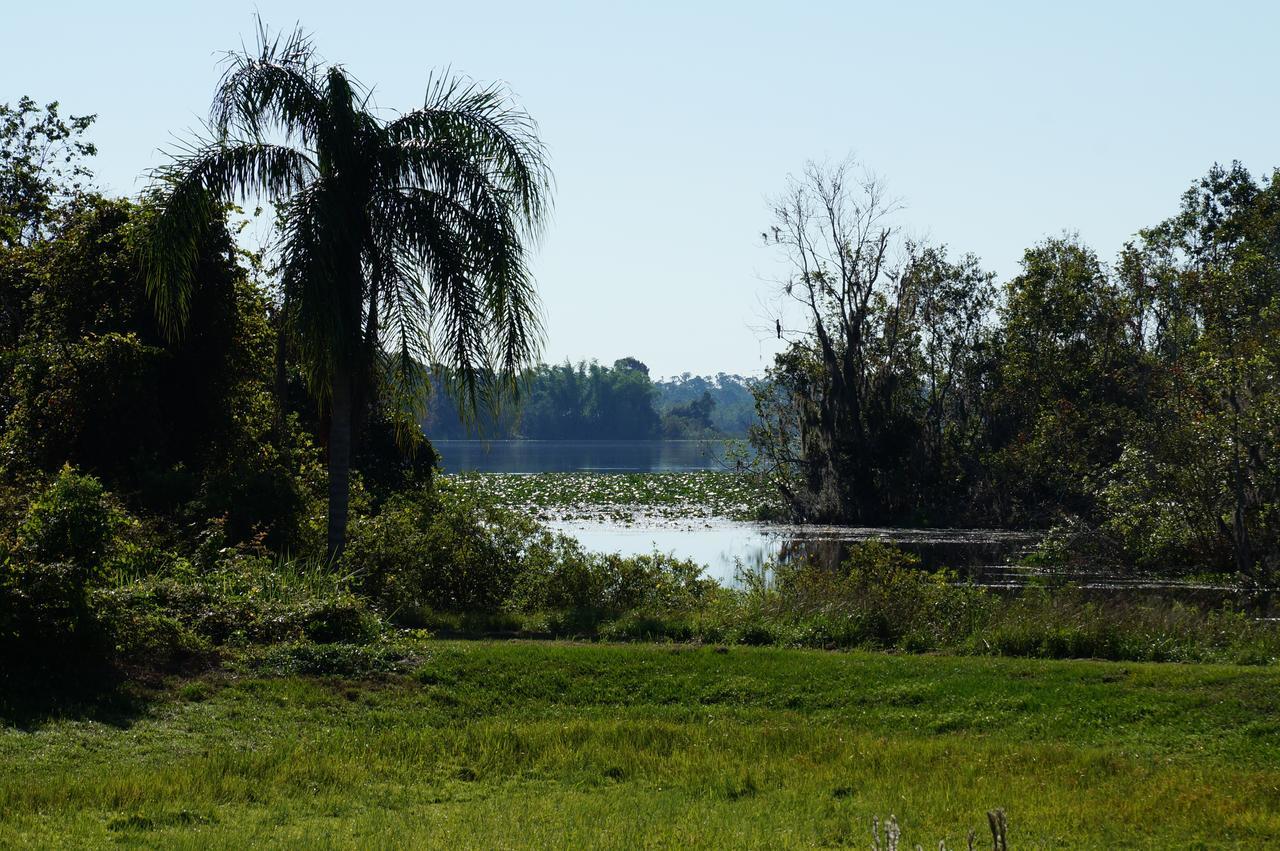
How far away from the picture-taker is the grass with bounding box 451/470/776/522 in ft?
148

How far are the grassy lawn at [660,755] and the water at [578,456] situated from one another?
30084mm

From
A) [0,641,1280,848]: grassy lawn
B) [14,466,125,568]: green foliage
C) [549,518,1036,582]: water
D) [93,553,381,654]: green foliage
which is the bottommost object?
[0,641,1280,848]: grassy lawn

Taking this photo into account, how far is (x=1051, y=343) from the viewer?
1609 inches

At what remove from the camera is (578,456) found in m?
119

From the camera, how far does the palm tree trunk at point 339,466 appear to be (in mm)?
17750

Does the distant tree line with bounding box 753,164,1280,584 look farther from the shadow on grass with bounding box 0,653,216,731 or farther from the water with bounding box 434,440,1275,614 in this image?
the shadow on grass with bounding box 0,653,216,731

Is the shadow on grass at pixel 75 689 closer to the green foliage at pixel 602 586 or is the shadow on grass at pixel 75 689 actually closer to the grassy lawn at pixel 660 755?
the grassy lawn at pixel 660 755

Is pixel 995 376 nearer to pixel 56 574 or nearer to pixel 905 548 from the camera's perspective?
pixel 905 548

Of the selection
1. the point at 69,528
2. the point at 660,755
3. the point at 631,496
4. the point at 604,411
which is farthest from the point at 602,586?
the point at 604,411

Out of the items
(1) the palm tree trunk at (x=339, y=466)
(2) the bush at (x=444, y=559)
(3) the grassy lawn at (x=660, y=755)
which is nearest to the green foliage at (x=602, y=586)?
(2) the bush at (x=444, y=559)

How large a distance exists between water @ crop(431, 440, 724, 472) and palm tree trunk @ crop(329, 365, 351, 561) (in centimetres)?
2511

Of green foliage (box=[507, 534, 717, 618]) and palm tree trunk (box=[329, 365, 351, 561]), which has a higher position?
palm tree trunk (box=[329, 365, 351, 561])

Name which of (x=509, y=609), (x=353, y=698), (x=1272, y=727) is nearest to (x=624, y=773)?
(x=353, y=698)

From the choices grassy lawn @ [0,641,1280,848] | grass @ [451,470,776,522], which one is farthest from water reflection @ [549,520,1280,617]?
grassy lawn @ [0,641,1280,848]
